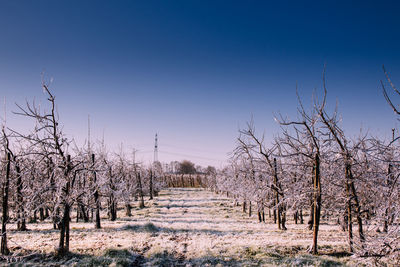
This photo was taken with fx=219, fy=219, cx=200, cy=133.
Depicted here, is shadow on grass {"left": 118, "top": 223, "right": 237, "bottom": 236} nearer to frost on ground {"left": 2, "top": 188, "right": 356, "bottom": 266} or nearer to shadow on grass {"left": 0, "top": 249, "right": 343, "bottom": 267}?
frost on ground {"left": 2, "top": 188, "right": 356, "bottom": 266}

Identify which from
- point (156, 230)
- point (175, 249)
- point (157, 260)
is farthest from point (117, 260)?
point (156, 230)

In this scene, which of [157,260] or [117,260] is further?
[157,260]

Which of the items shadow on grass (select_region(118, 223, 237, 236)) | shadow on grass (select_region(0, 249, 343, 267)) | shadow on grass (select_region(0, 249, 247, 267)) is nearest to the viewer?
shadow on grass (select_region(0, 249, 343, 267))

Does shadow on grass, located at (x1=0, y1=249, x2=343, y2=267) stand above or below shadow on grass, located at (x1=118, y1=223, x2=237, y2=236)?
above

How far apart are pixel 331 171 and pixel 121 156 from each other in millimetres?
22822

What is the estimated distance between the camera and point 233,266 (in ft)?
29.6

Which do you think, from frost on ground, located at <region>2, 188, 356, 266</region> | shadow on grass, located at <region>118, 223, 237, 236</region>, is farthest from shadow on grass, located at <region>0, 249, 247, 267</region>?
shadow on grass, located at <region>118, 223, 237, 236</region>

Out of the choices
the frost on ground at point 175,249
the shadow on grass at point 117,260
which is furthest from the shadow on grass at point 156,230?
the shadow on grass at point 117,260

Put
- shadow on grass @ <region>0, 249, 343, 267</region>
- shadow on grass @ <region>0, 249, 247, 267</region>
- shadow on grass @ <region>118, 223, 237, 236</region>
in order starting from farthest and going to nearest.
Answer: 1. shadow on grass @ <region>118, 223, 237, 236</region>
2. shadow on grass @ <region>0, 249, 247, 267</region>
3. shadow on grass @ <region>0, 249, 343, 267</region>

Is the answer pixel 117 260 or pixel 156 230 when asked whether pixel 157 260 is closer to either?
pixel 117 260

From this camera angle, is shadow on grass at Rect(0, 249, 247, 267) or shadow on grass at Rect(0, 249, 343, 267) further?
shadow on grass at Rect(0, 249, 247, 267)

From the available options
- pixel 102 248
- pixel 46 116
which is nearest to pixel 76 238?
pixel 102 248

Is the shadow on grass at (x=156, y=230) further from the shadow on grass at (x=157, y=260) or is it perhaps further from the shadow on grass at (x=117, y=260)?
the shadow on grass at (x=117, y=260)

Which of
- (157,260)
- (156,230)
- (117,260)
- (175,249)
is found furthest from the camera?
(156,230)
